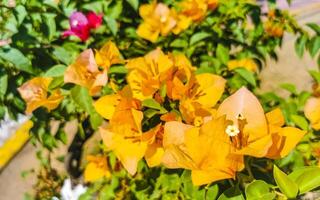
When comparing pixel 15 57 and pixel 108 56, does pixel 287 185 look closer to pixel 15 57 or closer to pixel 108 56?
pixel 108 56

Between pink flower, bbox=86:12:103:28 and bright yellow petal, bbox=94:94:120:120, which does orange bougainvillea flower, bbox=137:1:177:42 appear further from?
bright yellow petal, bbox=94:94:120:120

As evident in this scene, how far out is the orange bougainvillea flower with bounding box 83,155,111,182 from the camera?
2531mm

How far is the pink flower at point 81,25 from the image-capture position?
222cm

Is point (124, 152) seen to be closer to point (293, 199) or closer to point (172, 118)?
point (172, 118)

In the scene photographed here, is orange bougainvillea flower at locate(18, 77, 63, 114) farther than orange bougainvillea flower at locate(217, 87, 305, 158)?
Yes

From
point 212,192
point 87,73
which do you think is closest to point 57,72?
point 87,73

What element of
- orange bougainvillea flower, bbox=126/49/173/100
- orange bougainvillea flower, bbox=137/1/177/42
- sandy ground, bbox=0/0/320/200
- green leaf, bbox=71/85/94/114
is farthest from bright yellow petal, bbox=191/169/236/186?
sandy ground, bbox=0/0/320/200

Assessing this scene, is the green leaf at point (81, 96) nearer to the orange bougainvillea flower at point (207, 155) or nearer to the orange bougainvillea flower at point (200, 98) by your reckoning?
the orange bougainvillea flower at point (200, 98)

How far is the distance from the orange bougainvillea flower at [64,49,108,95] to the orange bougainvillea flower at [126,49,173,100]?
0.15 meters

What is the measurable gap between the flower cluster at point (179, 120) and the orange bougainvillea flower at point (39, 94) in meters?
0.01

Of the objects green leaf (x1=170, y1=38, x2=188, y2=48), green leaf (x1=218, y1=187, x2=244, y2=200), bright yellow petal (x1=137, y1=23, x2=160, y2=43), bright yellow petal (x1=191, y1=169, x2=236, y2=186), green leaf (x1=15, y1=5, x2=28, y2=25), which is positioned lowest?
green leaf (x1=170, y1=38, x2=188, y2=48)

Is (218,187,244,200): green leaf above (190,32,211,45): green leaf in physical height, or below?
below

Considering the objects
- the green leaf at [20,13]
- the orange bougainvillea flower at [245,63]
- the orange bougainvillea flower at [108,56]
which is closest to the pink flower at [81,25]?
the green leaf at [20,13]

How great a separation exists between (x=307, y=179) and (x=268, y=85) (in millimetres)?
3332
